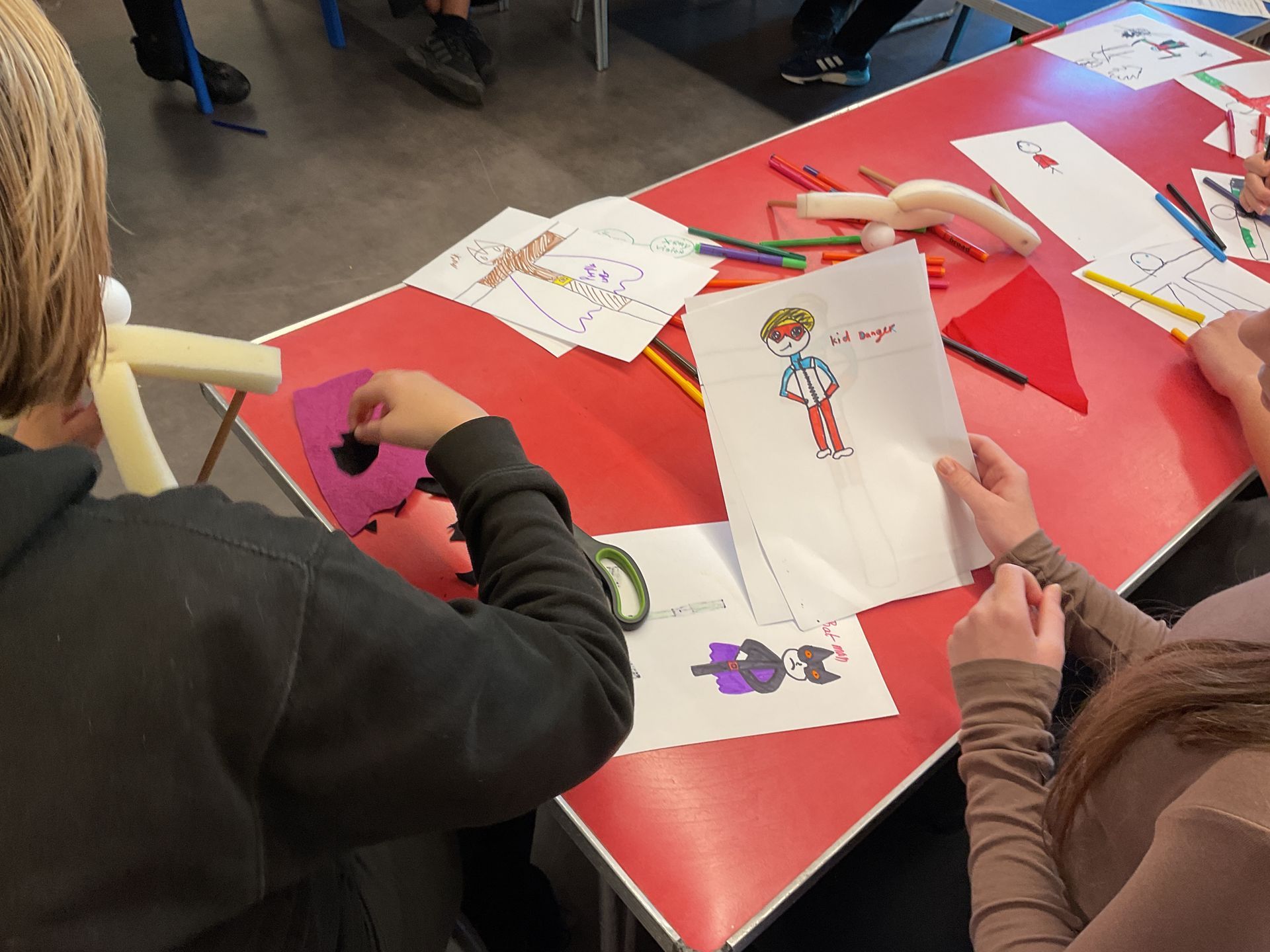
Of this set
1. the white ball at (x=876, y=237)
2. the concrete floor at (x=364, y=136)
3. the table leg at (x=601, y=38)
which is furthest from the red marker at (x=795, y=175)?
the table leg at (x=601, y=38)

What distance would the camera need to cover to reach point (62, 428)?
2.15 feet

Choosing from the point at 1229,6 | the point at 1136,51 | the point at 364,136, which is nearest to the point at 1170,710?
the point at 1136,51

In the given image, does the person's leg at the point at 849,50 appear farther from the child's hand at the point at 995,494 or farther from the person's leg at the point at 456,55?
the child's hand at the point at 995,494

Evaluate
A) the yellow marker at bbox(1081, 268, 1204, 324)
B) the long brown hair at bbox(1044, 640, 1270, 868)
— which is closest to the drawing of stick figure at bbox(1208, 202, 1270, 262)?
the yellow marker at bbox(1081, 268, 1204, 324)

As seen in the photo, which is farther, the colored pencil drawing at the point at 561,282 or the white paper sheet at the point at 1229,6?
the white paper sheet at the point at 1229,6

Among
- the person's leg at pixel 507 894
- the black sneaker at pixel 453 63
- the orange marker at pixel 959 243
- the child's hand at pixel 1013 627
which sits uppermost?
the orange marker at pixel 959 243

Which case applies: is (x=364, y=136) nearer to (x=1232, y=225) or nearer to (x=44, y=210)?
(x=1232, y=225)

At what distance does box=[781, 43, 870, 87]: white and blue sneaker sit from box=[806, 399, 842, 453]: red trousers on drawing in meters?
2.41

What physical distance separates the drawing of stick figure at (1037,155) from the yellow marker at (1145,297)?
24 cm

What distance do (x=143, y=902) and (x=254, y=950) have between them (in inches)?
6.1

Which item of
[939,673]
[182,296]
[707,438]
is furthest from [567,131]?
[939,673]

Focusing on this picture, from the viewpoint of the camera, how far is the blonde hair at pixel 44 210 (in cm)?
38

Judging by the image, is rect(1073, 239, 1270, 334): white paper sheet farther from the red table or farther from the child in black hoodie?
the child in black hoodie

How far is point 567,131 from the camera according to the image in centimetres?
255
